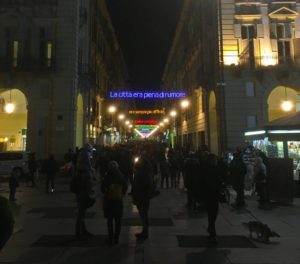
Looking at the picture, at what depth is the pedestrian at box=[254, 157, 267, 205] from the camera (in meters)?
12.5

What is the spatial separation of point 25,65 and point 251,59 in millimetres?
17382

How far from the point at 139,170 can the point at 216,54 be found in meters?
21.6

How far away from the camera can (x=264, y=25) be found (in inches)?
1057

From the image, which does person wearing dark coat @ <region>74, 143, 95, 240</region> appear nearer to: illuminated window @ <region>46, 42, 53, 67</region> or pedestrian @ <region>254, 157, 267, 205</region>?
pedestrian @ <region>254, 157, 267, 205</region>

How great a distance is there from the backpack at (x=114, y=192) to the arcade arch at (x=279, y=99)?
76.4ft

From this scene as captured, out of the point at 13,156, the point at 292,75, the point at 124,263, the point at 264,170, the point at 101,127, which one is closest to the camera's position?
the point at 124,263

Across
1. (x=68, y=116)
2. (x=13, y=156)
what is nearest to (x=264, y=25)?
(x=68, y=116)

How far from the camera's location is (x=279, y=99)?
96.6ft

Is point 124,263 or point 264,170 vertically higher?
point 264,170

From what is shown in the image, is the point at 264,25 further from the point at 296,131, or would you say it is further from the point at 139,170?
the point at 139,170

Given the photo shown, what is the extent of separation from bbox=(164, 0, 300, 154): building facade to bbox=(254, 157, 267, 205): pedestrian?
1357cm

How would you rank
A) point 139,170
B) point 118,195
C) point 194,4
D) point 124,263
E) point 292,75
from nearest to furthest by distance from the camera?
point 124,263 → point 118,195 → point 139,170 → point 292,75 → point 194,4

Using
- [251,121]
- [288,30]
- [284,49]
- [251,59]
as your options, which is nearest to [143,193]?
[251,121]

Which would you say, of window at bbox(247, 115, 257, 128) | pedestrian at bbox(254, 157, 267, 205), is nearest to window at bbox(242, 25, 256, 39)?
window at bbox(247, 115, 257, 128)
